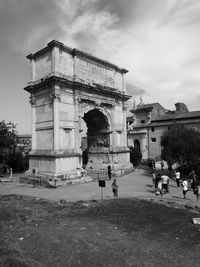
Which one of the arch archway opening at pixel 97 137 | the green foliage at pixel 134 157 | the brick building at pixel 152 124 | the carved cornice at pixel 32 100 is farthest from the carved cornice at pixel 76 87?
the brick building at pixel 152 124

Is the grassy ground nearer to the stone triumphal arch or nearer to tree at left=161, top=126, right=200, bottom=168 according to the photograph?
the stone triumphal arch

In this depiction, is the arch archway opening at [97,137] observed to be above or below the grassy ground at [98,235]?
above

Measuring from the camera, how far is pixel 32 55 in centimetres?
2188

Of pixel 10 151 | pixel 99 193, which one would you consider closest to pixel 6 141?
pixel 10 151

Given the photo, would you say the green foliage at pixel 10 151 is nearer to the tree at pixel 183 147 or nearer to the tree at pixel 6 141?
the tree at pixel 6 141

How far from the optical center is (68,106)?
20.6 metres

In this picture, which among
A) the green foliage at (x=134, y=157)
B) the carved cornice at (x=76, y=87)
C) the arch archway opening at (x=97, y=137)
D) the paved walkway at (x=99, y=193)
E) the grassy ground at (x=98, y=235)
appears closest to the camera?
the grassy ground at (x=98, y=235)

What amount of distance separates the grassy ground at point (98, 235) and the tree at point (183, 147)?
1152 centimetres

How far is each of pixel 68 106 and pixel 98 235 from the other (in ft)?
46.7

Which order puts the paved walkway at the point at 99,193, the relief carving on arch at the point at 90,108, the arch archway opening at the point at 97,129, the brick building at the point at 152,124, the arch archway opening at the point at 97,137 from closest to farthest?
1. the paved walkway at the point at 99,193
2. the relief carving on arch at the point at 90,108
3. the arch archway opening at the point at 97,129
4. the arch archway opening at the point at 97,137
5. the brick building at the point at 152,124

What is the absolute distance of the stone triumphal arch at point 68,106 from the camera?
1956cm

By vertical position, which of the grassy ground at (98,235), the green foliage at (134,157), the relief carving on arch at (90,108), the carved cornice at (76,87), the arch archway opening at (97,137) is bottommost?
the grassy ground at (98,235)

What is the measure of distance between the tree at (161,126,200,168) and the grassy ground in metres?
11.5

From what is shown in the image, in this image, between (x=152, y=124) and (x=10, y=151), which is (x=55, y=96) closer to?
(x=10, y=151)
